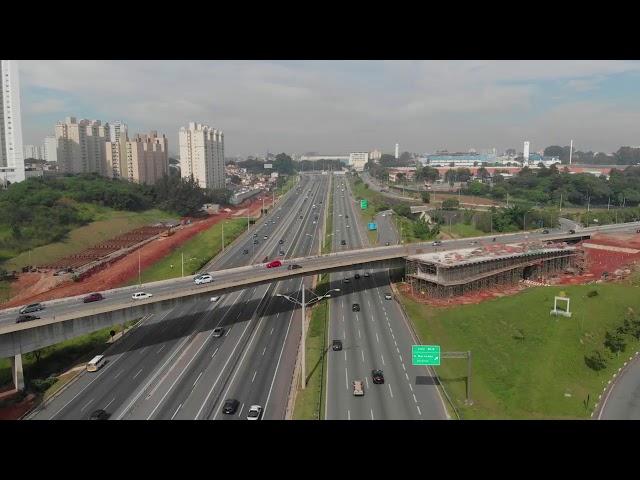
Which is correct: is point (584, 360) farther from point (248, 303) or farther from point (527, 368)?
point (248, 303)

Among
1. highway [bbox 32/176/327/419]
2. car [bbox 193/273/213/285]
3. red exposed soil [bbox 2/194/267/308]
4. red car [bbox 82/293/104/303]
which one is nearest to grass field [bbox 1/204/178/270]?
red exposed soil [bbox 2/194/267/308]

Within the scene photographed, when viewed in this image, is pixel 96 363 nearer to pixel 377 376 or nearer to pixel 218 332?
pixel 218 332

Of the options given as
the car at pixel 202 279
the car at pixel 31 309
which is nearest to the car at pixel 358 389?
the car at pixel 202 279

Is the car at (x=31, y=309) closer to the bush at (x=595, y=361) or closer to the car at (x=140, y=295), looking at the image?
the car at (x=140, y=295)

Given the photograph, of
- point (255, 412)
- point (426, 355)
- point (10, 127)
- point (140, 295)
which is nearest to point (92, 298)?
point (140, 295)
